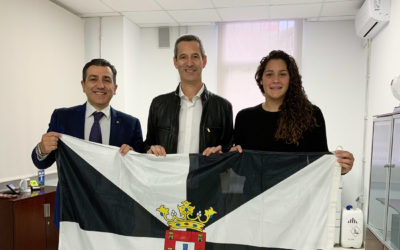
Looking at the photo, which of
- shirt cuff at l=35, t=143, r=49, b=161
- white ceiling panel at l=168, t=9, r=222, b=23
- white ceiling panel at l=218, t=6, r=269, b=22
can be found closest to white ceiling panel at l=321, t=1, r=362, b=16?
white ceiling panel at l=218, t=6, r=269, b=22

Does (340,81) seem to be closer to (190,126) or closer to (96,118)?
(190,126)

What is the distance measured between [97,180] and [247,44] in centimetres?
392

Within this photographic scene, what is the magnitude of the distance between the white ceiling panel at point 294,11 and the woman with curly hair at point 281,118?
8.84 ft

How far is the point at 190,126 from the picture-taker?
208 centimetres

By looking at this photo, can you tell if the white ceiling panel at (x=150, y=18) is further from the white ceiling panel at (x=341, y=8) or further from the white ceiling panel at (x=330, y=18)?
the white ceiling panel at (x=341, y=8)

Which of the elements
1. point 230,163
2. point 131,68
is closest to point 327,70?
point 131,68

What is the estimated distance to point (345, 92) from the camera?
192 inches

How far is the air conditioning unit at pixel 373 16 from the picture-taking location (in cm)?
353

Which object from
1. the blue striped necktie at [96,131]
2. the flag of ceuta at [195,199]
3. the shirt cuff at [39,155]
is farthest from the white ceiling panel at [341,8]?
the shirt cuff at [39,155]

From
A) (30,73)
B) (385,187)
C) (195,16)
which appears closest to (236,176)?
(385,187)

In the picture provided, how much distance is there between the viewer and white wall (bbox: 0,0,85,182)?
11.0 ft

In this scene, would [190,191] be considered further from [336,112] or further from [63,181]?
[336,112]

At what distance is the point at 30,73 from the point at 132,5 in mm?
1575

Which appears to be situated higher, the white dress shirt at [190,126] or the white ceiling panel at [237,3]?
the white ceiling panel at [237,3]
